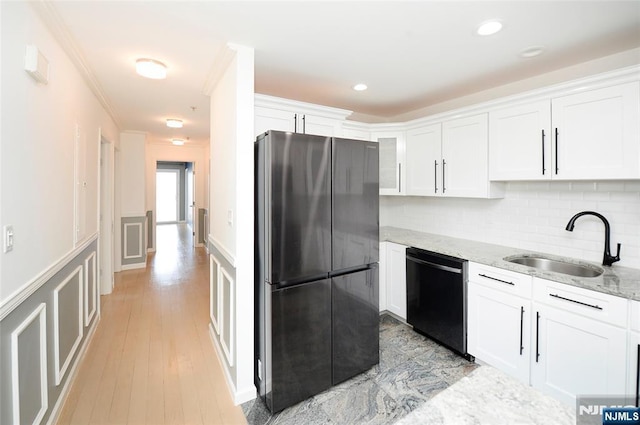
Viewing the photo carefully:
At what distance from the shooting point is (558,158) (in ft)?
7.48

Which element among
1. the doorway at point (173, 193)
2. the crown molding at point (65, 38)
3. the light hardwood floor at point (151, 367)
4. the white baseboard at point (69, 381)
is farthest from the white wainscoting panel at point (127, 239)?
the doorway at point (173, 193)

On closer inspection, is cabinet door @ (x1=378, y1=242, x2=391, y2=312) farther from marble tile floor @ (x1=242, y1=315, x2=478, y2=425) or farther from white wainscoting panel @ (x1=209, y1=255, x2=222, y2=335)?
white wainscoting panel @ (x1=209, y1=255, x2=222, y2=335)

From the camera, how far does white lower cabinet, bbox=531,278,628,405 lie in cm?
175

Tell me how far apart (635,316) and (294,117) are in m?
2.59

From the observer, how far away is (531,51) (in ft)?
7.23

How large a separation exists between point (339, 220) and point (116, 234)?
469cm

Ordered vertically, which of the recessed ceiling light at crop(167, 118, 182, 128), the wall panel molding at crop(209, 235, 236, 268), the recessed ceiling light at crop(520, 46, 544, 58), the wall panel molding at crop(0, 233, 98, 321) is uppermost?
the recessed ceiling light at crop(167, 118, 182, 128)

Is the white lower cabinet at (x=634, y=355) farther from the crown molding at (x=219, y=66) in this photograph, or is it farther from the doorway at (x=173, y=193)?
the doorway at (x=173, y=193)

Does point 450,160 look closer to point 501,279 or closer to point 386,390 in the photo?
point 501,279

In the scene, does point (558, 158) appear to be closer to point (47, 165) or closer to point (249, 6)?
point (249, 6)

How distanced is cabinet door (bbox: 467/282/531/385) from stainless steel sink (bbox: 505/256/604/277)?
397mm

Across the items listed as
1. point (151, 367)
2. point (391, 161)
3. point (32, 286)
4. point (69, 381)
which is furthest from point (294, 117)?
point (69, 381)

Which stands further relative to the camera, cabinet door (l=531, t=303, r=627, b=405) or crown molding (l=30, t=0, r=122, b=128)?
cabinet door (l=531, t=303, r=627, b=405)

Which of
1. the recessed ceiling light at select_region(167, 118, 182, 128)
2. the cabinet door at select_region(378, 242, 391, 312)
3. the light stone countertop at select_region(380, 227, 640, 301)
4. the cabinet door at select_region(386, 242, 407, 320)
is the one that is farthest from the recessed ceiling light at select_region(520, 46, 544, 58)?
the recessed ceiling light at select_region(167, 118, 182, 128)
